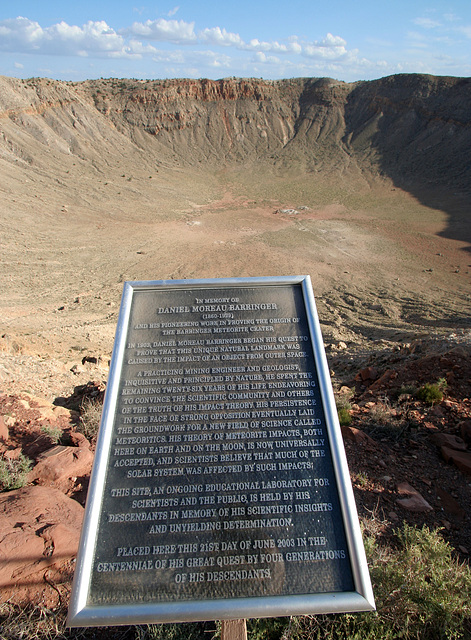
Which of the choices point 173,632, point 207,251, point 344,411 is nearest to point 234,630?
point 173,632

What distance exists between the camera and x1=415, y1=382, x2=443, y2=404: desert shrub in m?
5.79

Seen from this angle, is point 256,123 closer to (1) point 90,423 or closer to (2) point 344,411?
(2) point 344,411

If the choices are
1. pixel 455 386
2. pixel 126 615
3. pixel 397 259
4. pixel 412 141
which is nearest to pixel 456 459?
pixel 455 386

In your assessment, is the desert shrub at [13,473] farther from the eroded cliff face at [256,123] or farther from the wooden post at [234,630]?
the eroded cliff face at [256,123]

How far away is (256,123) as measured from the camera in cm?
4584

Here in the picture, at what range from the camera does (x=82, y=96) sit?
39.7m

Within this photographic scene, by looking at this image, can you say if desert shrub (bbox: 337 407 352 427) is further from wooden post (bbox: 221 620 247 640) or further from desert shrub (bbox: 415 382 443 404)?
wooden post (bbox: 221 620 247 640)

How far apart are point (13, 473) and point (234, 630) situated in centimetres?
276

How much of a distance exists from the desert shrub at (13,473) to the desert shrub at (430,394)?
539cm

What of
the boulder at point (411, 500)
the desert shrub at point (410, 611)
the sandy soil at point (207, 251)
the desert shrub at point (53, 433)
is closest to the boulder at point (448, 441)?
the boulder at point (411, 500)

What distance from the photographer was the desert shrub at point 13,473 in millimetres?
3752

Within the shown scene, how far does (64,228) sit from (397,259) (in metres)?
19.4

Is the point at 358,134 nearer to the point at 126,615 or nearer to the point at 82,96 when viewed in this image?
the point at 82,96

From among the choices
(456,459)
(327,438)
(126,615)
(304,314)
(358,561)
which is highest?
(304,314)
